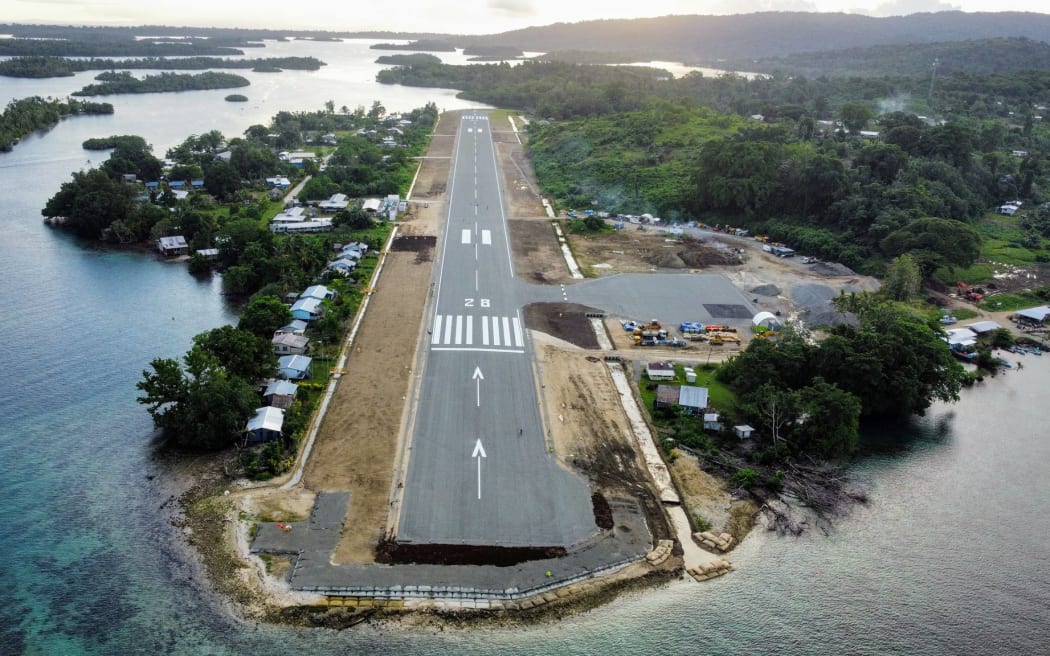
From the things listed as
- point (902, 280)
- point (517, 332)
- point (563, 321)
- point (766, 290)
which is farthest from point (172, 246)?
point (902, 280)

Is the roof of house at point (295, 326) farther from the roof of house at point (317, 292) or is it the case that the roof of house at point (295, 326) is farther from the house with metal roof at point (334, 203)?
the house with metal roof at point (334, 203)

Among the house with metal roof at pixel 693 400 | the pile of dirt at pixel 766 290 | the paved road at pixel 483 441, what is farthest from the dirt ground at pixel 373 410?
the pile of dirt at pixel 766 290

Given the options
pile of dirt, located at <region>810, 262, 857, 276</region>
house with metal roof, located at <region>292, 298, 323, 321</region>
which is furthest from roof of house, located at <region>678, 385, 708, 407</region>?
pile of dirt, located at <region>810, 262, 857, 276</region>

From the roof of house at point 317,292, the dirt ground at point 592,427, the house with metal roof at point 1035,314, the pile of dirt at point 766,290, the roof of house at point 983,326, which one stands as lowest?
the dirt ground at point 592,427

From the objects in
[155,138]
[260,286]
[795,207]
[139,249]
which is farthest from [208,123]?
[795,207]

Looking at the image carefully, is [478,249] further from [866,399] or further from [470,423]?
[866,399]

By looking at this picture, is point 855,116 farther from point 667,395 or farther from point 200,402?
point 200,402

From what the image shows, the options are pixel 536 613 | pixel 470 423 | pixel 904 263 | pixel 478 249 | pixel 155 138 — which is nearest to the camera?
pixel 536 613
